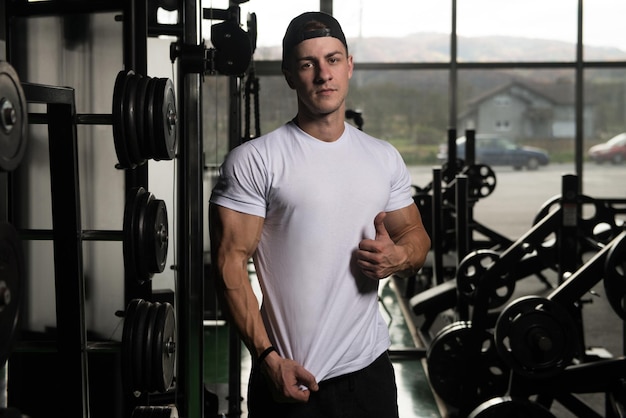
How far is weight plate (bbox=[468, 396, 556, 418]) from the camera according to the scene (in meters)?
2.58

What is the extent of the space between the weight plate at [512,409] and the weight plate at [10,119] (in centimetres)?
188

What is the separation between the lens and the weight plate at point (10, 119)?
1.09 metres

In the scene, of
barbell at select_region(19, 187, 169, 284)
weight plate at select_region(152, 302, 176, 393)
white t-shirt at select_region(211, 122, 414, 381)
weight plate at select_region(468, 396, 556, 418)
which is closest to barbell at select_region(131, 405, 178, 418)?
weight plate at select_region(152, 302, 176, 393)

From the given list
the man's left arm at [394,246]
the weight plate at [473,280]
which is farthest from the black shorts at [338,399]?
the weight plate at [473,280]

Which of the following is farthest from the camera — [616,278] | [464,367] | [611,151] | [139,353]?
Answer: [611,151]

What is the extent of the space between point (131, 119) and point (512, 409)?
151 centimetres

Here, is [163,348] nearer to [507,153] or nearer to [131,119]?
[131,119]

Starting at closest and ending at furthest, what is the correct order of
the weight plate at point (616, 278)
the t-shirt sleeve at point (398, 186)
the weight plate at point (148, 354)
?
the t-shirt sleeve at point (398, 186), the weight plate at point (148, 354), the weight plate at point (616, 278)

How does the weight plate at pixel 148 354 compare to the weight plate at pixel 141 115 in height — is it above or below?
below

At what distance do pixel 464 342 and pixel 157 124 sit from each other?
70.6 inches

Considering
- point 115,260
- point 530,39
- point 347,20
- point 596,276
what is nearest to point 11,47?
point 115,260

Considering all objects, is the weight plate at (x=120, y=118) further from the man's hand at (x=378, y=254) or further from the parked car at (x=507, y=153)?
the parked car at (x=507, y=153)

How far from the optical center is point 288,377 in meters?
1.35

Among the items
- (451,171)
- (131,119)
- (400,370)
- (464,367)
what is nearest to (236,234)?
(131,119)
